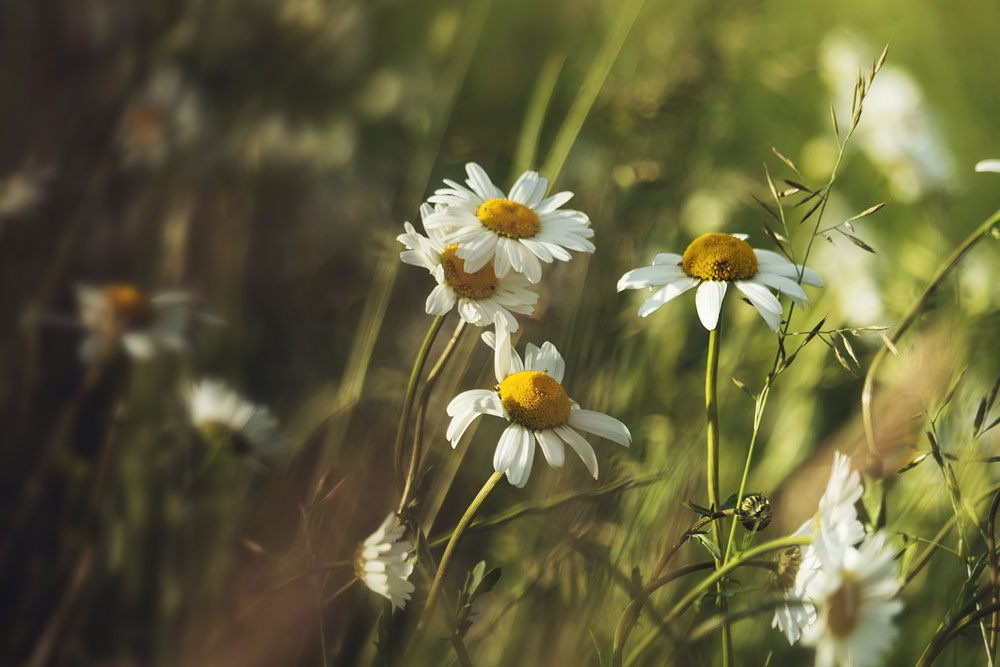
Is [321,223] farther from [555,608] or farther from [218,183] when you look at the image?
[555,608]

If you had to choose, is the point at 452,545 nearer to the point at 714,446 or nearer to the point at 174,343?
the point at 714,446

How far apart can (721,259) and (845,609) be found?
6.6 inches

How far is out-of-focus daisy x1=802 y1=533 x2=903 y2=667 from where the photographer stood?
0.30 meters

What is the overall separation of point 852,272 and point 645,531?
0.48 metres

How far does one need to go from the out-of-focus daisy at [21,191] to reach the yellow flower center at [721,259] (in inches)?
28.9

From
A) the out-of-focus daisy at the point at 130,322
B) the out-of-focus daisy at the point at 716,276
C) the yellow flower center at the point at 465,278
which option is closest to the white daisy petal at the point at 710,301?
the out-of-focus daisy at the point at 716,276

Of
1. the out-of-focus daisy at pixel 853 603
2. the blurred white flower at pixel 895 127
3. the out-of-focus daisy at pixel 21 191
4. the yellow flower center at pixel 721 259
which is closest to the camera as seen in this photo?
the out-of-focus daisy at pixel 853 603

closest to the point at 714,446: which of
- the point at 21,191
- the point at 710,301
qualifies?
the point at 710,301

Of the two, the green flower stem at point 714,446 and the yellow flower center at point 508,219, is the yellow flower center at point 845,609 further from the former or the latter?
the yellow flower center at point 508,219

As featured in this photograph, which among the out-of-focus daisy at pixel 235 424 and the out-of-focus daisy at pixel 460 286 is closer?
the out-of-focus daisy at pixel 460 286

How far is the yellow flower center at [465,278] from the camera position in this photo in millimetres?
413

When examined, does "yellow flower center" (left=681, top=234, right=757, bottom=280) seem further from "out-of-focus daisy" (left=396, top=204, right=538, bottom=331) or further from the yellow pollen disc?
the yellow pollen disc

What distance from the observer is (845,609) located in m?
0.32

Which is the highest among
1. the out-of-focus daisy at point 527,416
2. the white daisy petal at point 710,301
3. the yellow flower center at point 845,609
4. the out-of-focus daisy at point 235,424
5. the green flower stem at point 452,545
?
the white daisy petal at point 710,301
